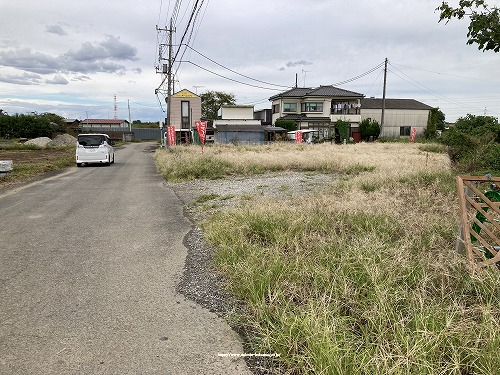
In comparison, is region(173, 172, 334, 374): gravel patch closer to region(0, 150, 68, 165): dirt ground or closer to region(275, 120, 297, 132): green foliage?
region(0, 150, 68, 165): dirt ground

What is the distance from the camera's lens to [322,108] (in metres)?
46.3

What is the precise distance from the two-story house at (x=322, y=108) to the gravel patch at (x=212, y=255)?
35509 mm

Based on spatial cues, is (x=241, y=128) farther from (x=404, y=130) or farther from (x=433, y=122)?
(x=433, y=122)

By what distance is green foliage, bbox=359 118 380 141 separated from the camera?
4541 centimetres

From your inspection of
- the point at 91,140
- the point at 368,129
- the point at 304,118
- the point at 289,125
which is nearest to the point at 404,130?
the point at 368,129

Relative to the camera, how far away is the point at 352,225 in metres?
5.23

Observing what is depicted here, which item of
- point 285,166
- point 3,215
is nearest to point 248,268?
point 3,215

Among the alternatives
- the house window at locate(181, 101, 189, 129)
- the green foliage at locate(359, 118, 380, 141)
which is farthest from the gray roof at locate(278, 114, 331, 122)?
the house window at locate(181, 101, 189, 129)

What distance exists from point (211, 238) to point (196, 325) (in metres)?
2.25

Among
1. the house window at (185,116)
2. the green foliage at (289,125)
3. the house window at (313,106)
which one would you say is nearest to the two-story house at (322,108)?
the house window at (313,106)

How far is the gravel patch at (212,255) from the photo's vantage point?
3172 millimetres

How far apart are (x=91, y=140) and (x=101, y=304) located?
17200mm

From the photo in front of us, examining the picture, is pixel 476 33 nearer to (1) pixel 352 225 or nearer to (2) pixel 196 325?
(1) pixel 352 225

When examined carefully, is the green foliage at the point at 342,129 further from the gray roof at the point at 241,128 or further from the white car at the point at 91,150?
the white car at the point at 91,150
